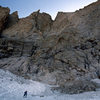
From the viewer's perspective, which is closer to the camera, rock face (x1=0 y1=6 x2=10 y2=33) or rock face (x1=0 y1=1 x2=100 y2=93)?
rock face (x1=0 y1=1 x2=100 y2=93)

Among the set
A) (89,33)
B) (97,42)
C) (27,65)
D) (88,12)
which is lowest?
(27,65)

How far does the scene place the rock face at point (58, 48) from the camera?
23.4m

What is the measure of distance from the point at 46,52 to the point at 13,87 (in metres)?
14.0

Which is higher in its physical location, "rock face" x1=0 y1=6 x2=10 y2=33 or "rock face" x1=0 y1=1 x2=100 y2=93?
"rock face" x1=0 y1=6 x2=10 y2=33

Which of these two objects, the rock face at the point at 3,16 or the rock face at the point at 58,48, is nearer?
the rock face at the point at 58,48

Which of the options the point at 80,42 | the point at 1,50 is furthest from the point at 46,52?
the point at 1,50

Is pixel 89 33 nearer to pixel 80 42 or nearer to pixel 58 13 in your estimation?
pixel 80 42

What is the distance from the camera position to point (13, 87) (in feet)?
59.0

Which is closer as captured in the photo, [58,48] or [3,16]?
[58,48]

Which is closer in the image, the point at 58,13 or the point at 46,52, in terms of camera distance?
the point at 46,52

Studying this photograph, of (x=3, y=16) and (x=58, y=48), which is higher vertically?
(x=3, y=16)

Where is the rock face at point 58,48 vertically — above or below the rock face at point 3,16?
below

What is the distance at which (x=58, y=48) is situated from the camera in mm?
29234

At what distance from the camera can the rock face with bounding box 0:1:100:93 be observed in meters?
23.4
